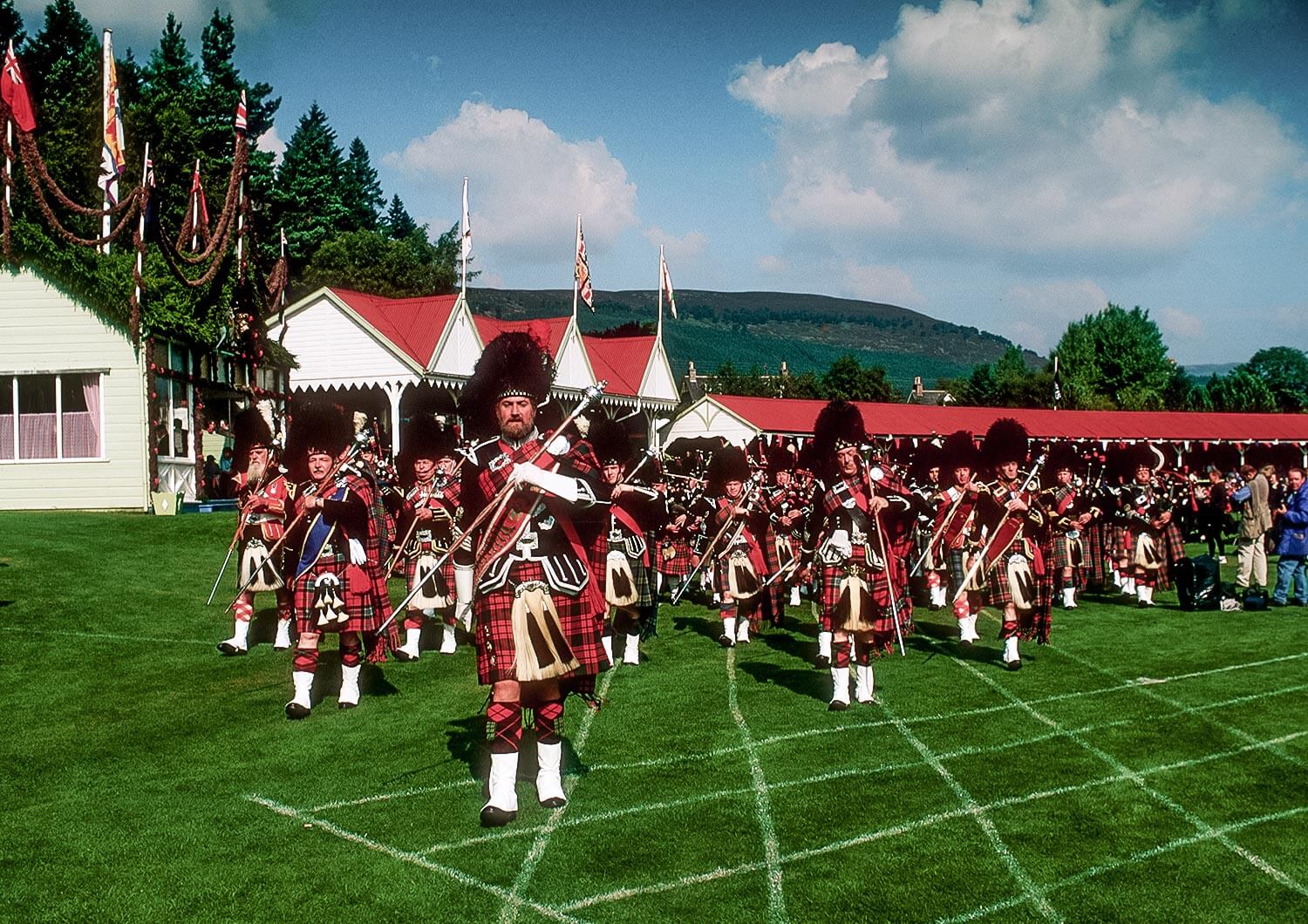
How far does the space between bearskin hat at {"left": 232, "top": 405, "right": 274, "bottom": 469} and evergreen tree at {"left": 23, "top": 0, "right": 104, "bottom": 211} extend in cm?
2241

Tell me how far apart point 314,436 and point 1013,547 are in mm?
7468

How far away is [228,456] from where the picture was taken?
29203mm

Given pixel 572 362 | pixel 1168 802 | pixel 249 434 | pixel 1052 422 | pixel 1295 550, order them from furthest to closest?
pixel 1052 422 < pixel 572 362 < pixel 1295 550 < pixel 249 434 < pixel 1168 802

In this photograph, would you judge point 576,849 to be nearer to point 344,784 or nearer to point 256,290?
point 344,784

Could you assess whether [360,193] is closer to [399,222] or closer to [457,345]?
[399,222]

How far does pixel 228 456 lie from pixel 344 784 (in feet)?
77.3

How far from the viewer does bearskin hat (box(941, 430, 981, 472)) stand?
41.6 ft

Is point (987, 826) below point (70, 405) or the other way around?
below

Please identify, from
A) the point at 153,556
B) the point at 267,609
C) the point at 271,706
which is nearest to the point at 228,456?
the point at 153,556

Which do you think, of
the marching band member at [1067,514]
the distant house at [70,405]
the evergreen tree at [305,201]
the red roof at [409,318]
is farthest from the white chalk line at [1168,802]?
the evergreen tree at [305,201]

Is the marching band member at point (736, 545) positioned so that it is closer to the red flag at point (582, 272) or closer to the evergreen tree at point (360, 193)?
the red flag at point (582, 272)

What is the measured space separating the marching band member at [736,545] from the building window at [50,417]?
52.1ft

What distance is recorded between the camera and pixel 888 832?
260 inches

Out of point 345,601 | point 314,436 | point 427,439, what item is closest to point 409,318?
point 427,439
